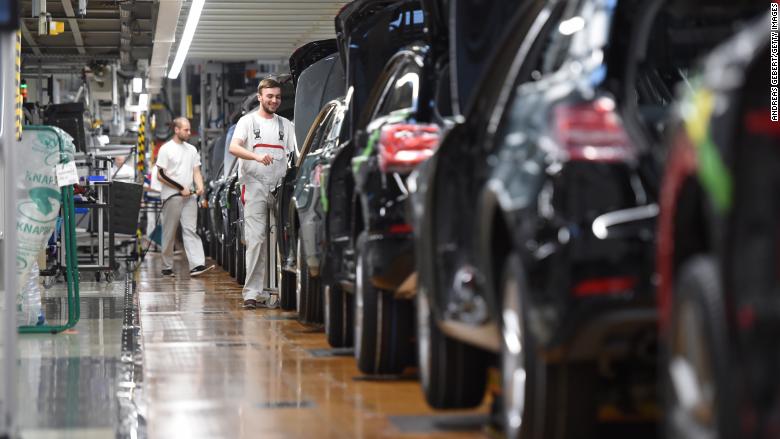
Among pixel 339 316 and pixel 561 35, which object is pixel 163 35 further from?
pixel 561 35

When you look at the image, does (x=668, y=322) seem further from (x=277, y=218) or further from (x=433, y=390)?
(x=277, y=218)

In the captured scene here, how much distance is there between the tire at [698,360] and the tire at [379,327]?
4.00 m

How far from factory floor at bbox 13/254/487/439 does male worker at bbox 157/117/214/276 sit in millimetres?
6115

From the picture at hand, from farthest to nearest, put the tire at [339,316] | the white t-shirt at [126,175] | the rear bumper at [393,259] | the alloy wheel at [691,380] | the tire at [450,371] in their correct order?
the white t-shirt at [126,175]
the tire at [339,316]
the rear bumper at [393,259]
the tire at [450,371]
the alloy wheel at [691,380]

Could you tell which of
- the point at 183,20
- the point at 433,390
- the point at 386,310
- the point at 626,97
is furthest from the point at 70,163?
the point at 183,20

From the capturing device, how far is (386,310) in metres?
7.40

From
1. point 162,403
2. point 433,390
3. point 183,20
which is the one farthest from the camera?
point 183,20

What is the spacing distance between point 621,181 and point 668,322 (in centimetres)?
70

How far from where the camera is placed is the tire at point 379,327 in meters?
7.36

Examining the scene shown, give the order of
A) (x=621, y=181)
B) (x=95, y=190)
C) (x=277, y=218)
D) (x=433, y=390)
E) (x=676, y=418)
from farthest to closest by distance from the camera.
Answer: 1. (x=95, y=190)
2. (x=277, y=218)
3. (x=433, y=390)
4. (x=621, y=181)
5. (x=676, y=418)

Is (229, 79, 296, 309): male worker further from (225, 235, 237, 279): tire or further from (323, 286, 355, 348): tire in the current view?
(225, 235, 237, 279): tire

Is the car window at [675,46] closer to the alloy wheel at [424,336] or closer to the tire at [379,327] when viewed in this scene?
the alloy wheel at [424,336]

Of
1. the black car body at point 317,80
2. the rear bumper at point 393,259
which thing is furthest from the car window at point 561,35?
the black car body at point 317,80

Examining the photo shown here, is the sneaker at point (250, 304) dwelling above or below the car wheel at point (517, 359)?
below
